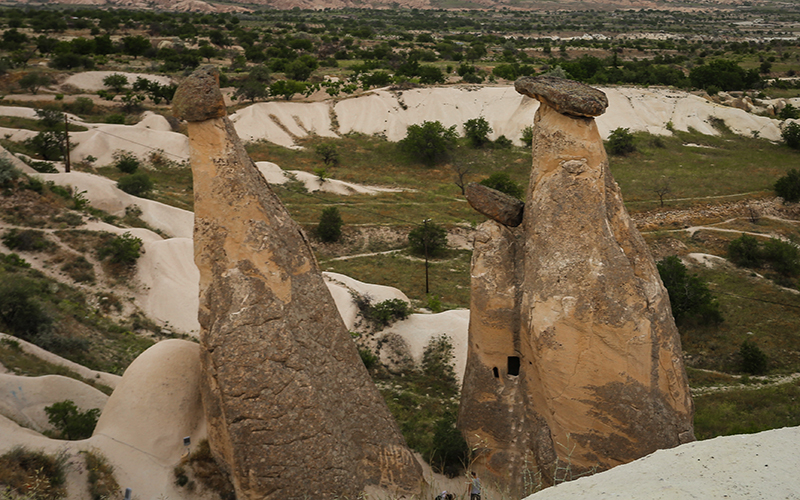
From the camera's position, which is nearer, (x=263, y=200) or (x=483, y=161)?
(x=263, y=200)

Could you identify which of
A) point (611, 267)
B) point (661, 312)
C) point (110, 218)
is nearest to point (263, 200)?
point (611, 267)

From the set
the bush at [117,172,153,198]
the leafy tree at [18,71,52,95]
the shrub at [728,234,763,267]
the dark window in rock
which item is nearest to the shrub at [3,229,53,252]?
the bush at [117,172,153,198]

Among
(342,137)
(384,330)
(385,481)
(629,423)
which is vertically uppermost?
(629,423)

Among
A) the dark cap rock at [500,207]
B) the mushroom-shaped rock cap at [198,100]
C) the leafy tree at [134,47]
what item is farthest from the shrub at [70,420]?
the leafy tree at [134,47]

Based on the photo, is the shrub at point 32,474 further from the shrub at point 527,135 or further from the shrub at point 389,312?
the shrub at point 527,135

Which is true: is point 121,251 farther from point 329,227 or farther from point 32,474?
point 32,474

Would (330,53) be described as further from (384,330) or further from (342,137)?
(384,330)

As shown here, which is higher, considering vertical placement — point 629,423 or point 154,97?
point 629,423
